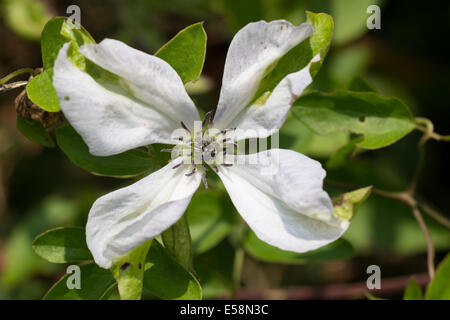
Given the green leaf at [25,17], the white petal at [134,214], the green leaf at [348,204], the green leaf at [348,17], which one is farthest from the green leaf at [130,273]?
the green leaf at [348,17]

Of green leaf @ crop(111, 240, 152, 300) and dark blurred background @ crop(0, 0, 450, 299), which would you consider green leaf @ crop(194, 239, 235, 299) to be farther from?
green leaf @ crop(111, 240, 152, 300)

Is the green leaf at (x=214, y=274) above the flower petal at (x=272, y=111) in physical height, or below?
below

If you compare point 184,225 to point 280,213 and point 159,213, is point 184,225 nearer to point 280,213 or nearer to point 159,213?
point 159,213

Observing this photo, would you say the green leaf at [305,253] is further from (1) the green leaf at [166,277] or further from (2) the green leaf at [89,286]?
(2) the green leaf at [89,286]

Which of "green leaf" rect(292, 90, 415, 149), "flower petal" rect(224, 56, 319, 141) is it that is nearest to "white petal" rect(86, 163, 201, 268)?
"flower petal" rect(224, 56, 319, 141)

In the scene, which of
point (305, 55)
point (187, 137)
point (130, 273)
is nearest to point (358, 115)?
point (305, 55)
